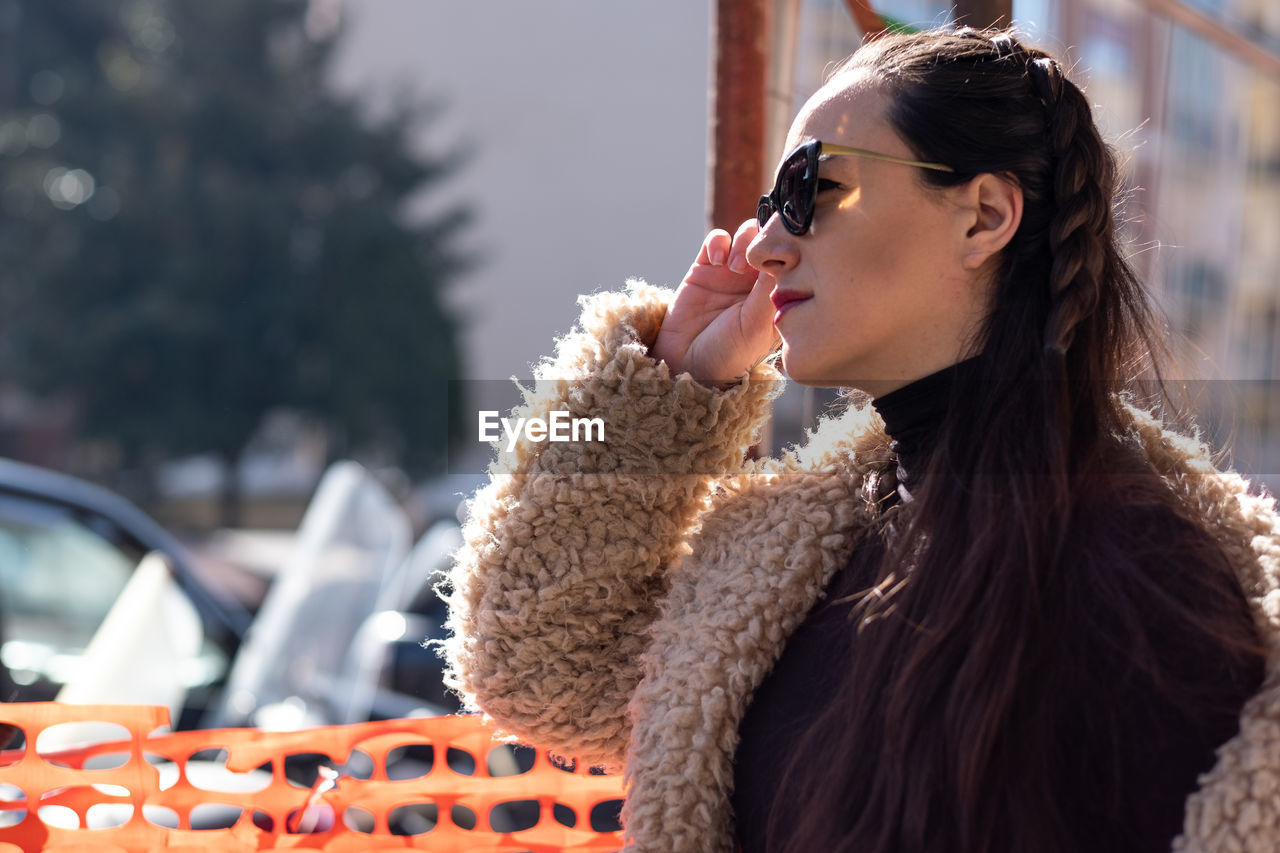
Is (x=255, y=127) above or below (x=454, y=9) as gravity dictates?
below

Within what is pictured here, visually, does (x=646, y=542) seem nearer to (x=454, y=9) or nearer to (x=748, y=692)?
(x=748, y=692)

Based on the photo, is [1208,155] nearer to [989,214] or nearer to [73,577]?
[73,577]

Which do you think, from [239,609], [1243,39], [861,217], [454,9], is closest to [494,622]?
[861,217]

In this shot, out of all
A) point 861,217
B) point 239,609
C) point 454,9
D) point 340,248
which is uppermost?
point 454,9

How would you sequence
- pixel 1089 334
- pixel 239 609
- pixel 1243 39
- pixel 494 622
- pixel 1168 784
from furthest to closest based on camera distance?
pixel 239 609, pixel 1243 39, pixel 494 622, pixel 1089 334, pixel 1168 784

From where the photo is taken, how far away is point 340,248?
15820 mm

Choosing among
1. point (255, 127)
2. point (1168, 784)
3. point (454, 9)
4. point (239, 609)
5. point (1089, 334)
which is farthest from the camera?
point (454, 9)

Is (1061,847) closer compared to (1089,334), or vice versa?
(1061,847)

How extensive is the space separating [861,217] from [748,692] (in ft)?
2.04

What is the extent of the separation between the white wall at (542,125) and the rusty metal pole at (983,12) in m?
13.1

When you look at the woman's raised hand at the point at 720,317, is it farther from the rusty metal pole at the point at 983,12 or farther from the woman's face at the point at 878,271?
the rusty metal pole at the point at 983,12

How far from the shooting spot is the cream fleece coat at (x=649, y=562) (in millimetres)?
1530

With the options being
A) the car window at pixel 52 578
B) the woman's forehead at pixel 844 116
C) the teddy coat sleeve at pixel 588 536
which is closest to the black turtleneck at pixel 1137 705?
the teddy coat sleeve at pixel 588 536

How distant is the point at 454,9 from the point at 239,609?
14.0m
